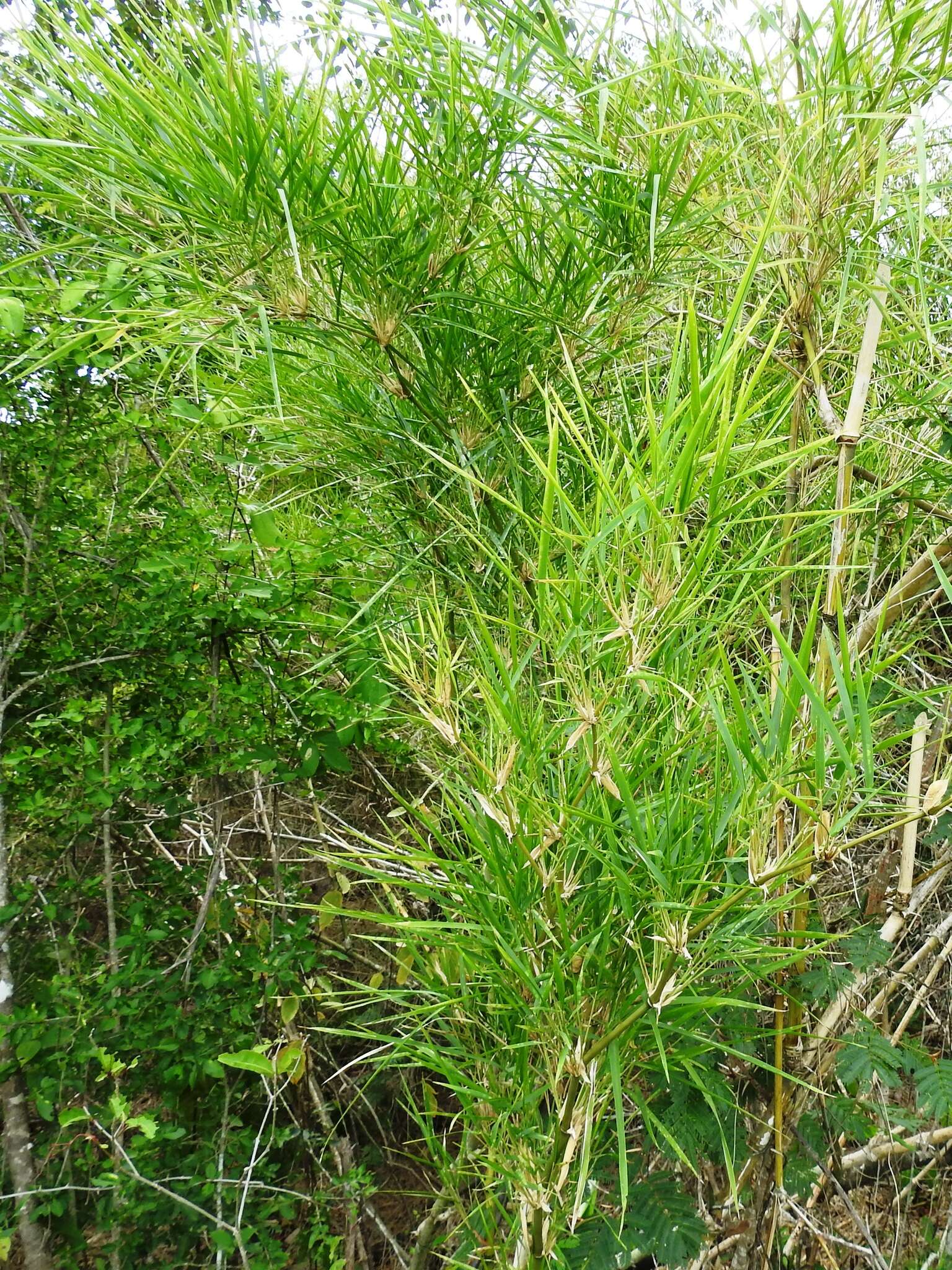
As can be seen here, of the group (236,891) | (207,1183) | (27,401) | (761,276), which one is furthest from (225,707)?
(761,276)

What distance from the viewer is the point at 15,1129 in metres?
1.03

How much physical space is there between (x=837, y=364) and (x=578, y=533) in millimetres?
312

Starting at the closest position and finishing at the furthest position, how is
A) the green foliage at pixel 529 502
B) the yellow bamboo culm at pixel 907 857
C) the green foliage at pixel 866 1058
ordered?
the green foliage at pixel 529 502 < the yellow bamboo culm at pixel 907 857 < the green foliage at pixel 866 1058

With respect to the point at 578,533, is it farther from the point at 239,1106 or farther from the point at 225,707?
the point at 239,1106

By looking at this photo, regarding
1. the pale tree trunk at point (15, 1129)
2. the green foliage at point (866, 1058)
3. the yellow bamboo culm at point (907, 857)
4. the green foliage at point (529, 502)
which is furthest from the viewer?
the pale tree trunk at point (15, 1129)

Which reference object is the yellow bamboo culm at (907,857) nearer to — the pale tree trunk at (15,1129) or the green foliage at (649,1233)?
the green foliage at (649,1233)

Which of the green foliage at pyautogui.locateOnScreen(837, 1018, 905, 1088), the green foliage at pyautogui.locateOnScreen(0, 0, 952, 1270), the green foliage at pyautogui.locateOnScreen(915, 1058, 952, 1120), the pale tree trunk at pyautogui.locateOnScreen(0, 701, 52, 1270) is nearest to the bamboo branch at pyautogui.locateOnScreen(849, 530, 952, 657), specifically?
the green foliage at pyautogui.locateOnScreen(0, 0, 952, 1270)

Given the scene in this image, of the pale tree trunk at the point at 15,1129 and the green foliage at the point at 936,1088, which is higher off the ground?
the green foliage at the point at 936,1088

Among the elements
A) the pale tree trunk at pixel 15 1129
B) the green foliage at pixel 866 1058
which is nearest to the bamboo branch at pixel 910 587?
the green foliage at pixel 866 1058

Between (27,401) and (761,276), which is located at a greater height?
(761,276)

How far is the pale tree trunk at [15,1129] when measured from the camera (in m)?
1.01

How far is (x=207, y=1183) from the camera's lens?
1068 millimetres

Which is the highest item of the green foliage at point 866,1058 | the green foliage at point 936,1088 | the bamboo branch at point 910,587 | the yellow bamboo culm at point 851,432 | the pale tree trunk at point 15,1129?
the yellow bamboo culm at point 851,432

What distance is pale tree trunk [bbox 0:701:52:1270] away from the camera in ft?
3.31
